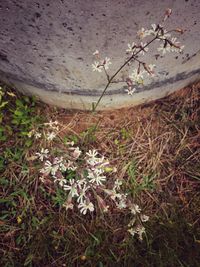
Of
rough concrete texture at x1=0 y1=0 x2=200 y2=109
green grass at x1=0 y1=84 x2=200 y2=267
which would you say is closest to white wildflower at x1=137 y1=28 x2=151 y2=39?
rough concrete texture at x1=0 y1=0 x2=200 y2=109

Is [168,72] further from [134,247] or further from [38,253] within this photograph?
[38,253]

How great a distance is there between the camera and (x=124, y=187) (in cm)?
213

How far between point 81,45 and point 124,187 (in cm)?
105

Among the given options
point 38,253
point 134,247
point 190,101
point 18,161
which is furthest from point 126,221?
point 190,101

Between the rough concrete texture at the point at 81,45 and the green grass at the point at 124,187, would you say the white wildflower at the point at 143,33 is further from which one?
the green grass at the point at 124,187

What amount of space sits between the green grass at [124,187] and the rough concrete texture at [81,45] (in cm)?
18

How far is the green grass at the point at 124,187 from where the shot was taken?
6.67 ft

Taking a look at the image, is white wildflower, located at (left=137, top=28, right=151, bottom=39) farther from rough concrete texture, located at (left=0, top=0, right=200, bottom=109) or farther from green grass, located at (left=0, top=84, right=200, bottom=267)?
green grass, located at (left=0, top=84, right=200, bottom=267)

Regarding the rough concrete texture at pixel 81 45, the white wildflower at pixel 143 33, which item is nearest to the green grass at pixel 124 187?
the rough concrete texture at pixel 81 45

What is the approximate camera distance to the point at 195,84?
2389mm

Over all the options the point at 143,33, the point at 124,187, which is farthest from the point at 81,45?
the point at 124,187

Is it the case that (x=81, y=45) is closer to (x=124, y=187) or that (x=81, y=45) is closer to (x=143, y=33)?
(x=143, y=33)

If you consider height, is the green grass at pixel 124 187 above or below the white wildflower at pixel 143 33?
below

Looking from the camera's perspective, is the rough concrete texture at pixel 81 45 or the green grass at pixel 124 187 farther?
the green grass at pixel 124 187
